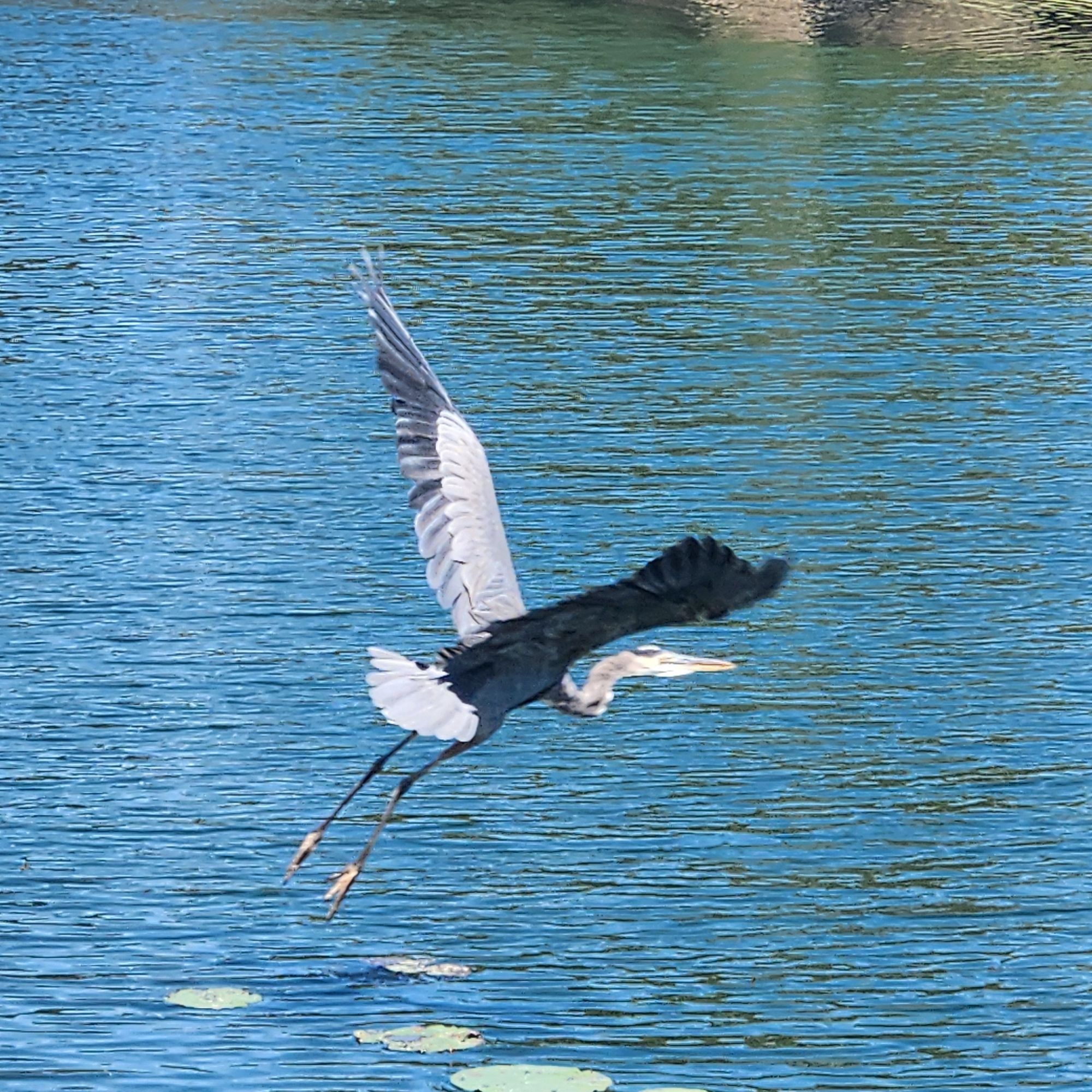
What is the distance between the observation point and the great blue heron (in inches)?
266

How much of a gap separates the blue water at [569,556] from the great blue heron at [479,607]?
0.66m

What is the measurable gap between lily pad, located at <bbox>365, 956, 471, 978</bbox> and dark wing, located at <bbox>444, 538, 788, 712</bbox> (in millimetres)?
830

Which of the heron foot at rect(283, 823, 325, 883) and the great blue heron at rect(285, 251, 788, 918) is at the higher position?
the great blue heron at rect(285, 251, 788, 918)

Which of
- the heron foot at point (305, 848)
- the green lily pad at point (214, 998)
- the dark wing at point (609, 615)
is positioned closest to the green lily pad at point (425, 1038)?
the green lily pad at point (214, 998)

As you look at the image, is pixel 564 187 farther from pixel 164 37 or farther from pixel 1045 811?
→ pixel 1045 811

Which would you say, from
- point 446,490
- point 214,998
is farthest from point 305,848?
point 446,490

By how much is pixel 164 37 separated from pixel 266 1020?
1906cm

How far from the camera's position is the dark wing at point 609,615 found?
21.9 feet

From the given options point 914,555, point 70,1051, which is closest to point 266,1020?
point 70,1051

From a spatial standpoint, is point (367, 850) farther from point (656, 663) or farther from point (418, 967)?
point (656, 663)

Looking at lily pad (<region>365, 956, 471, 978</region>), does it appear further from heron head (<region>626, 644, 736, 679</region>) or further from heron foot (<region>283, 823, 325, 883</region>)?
heron head (<region>626, 644, 736, 679</region>)

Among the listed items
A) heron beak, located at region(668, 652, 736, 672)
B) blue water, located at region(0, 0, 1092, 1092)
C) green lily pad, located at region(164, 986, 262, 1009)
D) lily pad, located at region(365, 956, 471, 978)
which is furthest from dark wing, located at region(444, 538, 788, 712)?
green lily pad, located at region(164, 986, 262, 1009)

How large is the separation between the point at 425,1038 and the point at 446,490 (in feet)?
6.03

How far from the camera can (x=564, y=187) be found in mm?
19797
